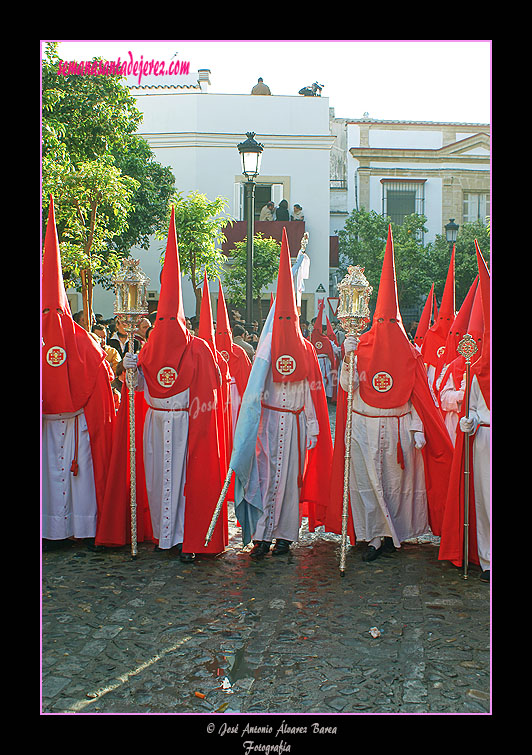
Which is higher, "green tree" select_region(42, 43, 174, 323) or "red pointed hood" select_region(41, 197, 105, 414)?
"green tree" select_region(42, 43, 174, 323)

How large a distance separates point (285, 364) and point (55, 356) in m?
1.84

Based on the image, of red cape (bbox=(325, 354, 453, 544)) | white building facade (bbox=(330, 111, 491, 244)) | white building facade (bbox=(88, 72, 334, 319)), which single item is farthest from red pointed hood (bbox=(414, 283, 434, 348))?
white building facade (bbox=(330, 111, 491, 244))

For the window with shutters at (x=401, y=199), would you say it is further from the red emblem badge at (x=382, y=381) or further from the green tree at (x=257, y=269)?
the red emblem badge at (x=382, y=381)

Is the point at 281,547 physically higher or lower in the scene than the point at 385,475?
lower

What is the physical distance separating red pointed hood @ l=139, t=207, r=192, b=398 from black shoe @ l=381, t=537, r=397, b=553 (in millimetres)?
2107

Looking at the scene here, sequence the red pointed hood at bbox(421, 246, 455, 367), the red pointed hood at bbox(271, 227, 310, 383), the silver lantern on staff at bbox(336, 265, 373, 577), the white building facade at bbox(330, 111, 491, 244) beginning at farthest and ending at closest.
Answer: the white building facade at bbox(330, 111, 491, 244), the red pointed hood at bbox(421, 246, 455, 367), the red pointed hood at bbox(271, 227, 310, 383), the silver lantern on staff at bbox(336, 265, 373, 577)

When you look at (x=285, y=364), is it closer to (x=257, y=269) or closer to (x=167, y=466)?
(x=167, y=466)

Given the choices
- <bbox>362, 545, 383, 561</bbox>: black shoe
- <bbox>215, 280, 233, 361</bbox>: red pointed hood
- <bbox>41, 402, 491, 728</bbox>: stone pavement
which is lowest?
<bbox>41, 402, 491, 728</bbox>: stone pavement

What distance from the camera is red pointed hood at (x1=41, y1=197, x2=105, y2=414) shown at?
6.21m

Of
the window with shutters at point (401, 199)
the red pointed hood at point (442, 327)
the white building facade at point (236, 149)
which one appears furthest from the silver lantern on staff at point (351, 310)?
the window with shutters at point (401, 199)

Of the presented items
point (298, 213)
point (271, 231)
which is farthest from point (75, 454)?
point (298, 213)

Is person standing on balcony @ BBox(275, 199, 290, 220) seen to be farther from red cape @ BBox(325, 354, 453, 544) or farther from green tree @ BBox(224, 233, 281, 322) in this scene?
red cape @ BBox(325, 354, 453, 544)

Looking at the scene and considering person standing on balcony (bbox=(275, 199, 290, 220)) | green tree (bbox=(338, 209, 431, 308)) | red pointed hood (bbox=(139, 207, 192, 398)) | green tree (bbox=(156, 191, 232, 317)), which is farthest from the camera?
green tree (bbox=(338, 209, 431, 308))

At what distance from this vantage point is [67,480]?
21.1 feet
